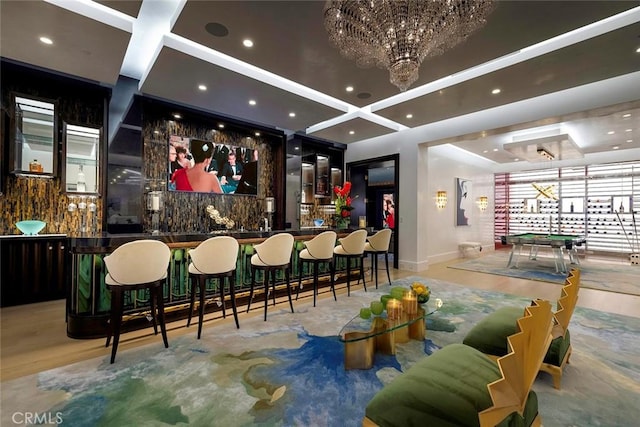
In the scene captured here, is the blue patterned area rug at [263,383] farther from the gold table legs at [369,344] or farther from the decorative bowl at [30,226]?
the decorative bowl at [30,226]

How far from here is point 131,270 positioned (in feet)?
8.14

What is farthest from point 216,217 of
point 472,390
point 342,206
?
point 472,390

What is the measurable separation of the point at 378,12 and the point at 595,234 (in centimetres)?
1171

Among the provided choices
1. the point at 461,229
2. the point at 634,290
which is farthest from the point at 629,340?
the point at 461,229

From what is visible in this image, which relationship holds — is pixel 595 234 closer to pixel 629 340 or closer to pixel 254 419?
pixel 629 340

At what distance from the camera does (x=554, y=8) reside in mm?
2549

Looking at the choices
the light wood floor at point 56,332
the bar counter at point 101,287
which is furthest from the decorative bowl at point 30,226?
Answer: the bar counter at point 101,287

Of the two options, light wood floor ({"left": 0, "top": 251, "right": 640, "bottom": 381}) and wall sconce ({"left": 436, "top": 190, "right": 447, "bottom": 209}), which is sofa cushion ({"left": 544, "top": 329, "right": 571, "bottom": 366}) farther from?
wall sconce ({"left": 436, "top": 190, "right": 447, "bottom": 209})

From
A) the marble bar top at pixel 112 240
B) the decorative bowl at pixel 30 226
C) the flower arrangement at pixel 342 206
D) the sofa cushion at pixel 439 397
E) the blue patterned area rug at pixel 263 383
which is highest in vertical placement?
the flower arrangement at pixel 342 206

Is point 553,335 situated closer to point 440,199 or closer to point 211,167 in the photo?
point 211,167

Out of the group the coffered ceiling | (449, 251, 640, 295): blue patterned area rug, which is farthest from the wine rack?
the coffered ceiling

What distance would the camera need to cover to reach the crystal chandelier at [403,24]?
238cm

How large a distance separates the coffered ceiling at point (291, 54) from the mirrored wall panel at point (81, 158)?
98cm

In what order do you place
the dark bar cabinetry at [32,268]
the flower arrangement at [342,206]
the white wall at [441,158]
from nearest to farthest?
the dark bar cabinetry at [32,268] → the white wall at [441,158] → the flower arrangement at [342,206]
